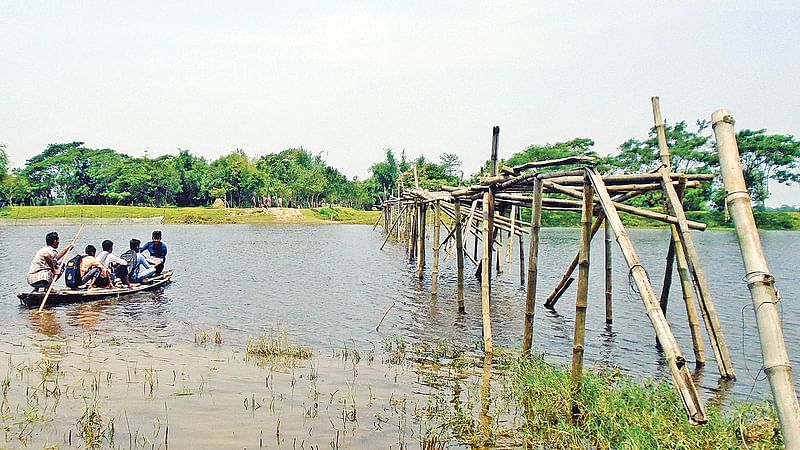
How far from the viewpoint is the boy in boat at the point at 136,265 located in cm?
1847

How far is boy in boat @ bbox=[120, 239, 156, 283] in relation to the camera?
18.5 metres

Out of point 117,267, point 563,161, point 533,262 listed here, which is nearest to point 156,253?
point 117,267

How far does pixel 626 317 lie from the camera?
15.5m

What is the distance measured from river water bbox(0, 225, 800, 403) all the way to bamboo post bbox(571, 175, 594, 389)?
1873 millimetres

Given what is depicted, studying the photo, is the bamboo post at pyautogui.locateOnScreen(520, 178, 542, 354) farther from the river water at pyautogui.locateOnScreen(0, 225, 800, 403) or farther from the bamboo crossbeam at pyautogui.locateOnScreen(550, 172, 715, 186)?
the river water at pyautogui.locateOnScreen(0, 225, 800, 403)

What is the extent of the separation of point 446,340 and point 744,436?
6848 millimetres

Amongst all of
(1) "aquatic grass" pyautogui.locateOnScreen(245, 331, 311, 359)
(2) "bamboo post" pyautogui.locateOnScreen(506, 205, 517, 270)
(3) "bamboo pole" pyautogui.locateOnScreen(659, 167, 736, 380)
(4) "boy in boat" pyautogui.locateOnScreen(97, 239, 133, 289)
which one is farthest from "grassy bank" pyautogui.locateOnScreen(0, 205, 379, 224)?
(3) "bamboo pole" pyautogui.locateOnScreen(659, 167, 736, 380)

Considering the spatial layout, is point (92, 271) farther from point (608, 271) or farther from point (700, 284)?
point (700, 284)

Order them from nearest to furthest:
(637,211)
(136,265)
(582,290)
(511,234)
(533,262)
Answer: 1. (582,290)
2. (637,211)
3. (533,262)
4. (511,234)
5. (136,265)

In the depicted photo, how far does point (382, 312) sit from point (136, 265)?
8.26 metres

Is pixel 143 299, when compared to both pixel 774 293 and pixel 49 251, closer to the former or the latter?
pixel 49 251

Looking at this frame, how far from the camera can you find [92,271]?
16.5 m

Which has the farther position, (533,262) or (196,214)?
(196,214)

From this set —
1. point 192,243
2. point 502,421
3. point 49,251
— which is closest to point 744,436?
point 502,421
